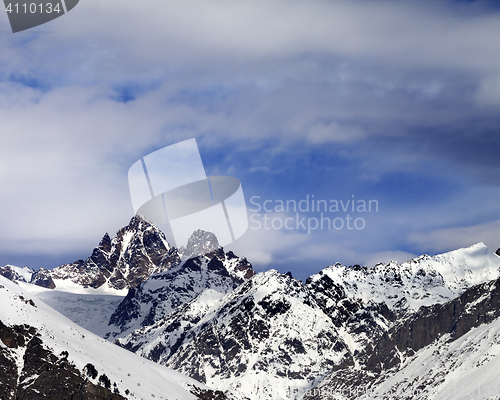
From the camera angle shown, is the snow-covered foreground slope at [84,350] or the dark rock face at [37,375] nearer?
the dark rock face at [37,375]

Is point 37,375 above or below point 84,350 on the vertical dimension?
below

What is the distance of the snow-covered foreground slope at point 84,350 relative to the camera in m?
158

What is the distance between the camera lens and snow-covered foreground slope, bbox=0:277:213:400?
519 feet

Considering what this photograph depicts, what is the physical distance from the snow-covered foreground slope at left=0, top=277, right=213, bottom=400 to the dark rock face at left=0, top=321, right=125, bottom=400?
4.93 feet

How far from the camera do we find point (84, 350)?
166m

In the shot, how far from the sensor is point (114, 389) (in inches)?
6097

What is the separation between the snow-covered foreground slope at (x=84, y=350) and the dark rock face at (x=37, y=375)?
1503 millimetres

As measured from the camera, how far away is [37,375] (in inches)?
5832

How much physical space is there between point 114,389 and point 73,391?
35.2 ft

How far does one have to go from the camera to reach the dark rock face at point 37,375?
145 metres

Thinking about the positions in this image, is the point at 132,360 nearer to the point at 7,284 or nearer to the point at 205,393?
the point at 205,393

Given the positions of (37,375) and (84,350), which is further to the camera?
(84,350)

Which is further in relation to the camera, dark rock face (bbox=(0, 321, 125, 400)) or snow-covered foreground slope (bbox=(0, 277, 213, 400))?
snow-covered foreground slope (bbox=(0, 277, 213, 400))

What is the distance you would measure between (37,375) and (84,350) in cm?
1860
